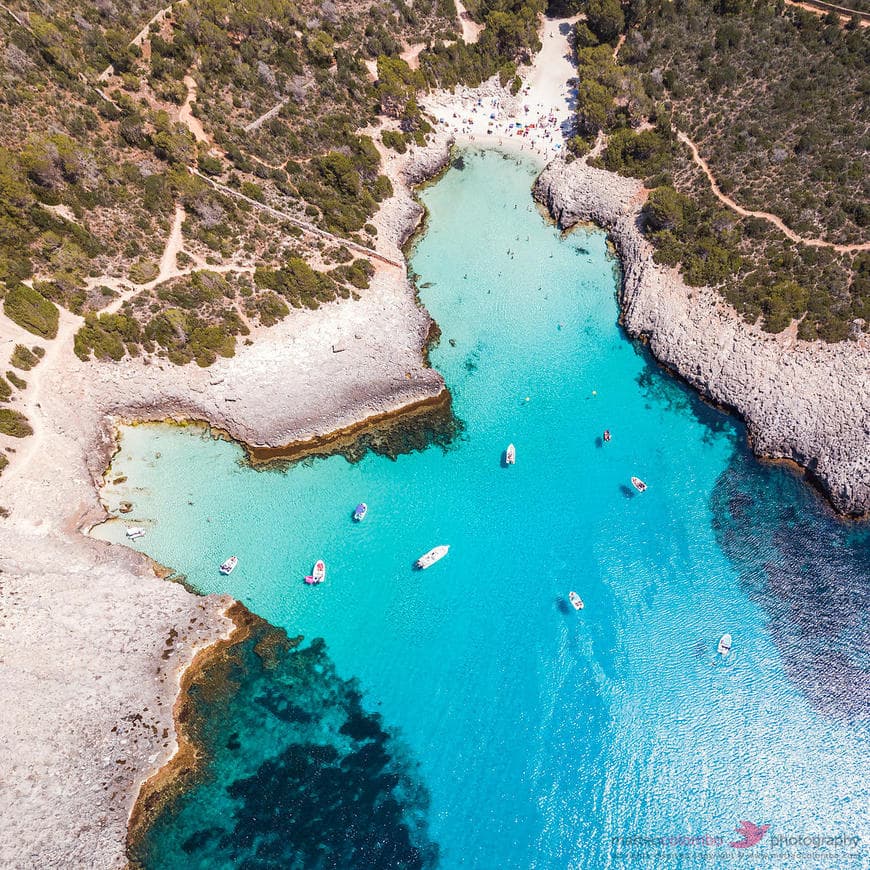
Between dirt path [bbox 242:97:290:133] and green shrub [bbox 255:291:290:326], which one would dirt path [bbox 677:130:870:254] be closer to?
dirt path [bbox 242:97:290:133]

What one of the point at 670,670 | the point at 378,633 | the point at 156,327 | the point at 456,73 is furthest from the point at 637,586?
the point at 456,73

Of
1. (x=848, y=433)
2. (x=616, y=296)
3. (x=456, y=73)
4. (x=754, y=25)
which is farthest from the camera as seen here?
(x=456, y=73)

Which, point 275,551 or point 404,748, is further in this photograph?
point 275,551

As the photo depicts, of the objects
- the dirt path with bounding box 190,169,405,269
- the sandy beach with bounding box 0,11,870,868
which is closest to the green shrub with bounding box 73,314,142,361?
the sandy beach with bounding box 0,11,870,868

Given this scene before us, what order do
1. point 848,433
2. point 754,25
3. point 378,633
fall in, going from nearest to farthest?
point 378,633
point 848,433
point 754,25

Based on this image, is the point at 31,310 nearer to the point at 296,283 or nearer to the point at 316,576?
the point at 296,283

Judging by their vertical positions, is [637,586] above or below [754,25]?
below

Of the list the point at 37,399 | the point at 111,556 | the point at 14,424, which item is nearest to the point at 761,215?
the point at 111,556

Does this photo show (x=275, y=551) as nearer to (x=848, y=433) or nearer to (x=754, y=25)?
(x=848, y=433)
